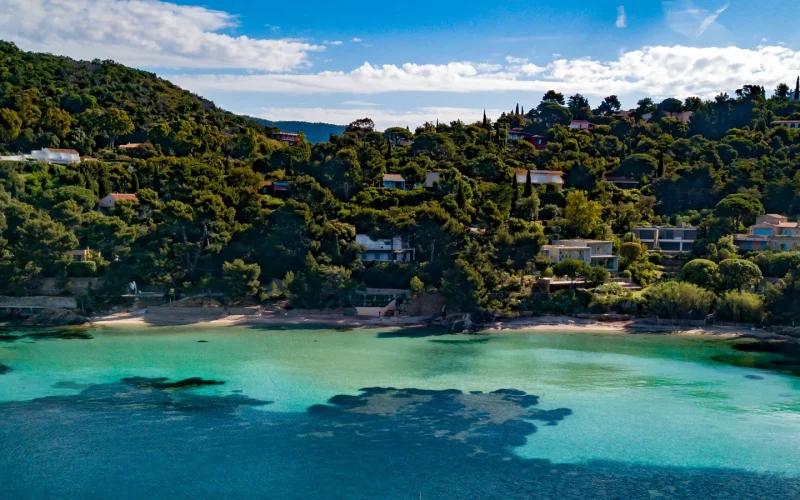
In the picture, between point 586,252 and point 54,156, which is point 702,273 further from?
point 54,156

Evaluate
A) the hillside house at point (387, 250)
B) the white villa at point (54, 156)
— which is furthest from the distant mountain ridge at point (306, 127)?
the hillside house at point (387, 250)

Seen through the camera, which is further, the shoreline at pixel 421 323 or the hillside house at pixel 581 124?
the hillside house at pixel 581 124

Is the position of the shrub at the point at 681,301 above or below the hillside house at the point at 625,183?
below

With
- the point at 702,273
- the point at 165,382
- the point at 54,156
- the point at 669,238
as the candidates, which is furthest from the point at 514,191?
the point at 54,156

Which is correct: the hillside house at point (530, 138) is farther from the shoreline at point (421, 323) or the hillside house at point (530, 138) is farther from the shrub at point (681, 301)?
the shoreline at point (421, 323)

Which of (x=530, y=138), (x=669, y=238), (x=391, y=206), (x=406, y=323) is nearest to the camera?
(x=406, y=323)

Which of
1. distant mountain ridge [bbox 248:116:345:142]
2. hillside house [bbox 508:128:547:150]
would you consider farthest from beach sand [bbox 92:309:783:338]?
distant mountain ridge [bbox 248:116:345:142]

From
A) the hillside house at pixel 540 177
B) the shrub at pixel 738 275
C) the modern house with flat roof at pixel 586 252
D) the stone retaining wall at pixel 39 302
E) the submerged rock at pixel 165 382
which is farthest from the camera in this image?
the hillside house at pixel 540 177

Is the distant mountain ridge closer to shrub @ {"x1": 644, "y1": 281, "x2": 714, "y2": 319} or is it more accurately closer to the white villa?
the white villa
